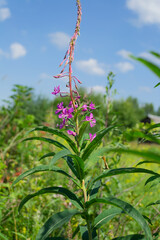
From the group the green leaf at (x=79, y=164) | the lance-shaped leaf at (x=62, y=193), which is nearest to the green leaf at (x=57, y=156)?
the green leaf at (x=79, y=164)

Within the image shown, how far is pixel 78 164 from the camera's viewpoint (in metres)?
1.29

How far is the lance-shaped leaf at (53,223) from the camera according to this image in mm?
1271

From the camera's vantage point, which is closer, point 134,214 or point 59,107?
point 134,214

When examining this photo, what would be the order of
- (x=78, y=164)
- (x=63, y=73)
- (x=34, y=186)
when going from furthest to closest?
(x=34, y=186)
(x=63, y=73)
(x=78, y=164)

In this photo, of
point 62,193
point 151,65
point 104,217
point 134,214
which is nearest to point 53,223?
point 62,193

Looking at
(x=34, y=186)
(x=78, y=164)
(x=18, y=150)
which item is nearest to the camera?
(x=78, y=164)

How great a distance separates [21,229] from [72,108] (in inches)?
78.8

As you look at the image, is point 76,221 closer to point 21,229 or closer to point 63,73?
point 21,229

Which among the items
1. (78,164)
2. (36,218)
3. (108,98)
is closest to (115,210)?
(78,164)

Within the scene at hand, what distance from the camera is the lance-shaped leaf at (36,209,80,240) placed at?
1.27 meters

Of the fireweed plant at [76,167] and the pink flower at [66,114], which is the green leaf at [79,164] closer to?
the fireweed plant at [76,167]

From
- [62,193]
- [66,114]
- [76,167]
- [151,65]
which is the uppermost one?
[66,114]

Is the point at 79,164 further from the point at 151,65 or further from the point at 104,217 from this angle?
the point at 151,65

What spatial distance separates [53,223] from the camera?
1302mm
